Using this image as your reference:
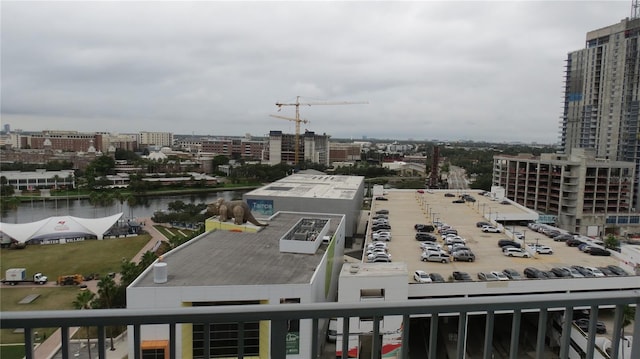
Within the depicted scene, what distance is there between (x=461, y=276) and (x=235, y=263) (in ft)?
10.3

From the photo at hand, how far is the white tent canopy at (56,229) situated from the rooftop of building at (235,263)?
20.1ft

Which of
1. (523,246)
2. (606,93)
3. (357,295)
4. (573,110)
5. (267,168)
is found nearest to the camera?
(357,295)

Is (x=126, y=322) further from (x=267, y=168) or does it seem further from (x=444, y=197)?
(x=267, y=168)

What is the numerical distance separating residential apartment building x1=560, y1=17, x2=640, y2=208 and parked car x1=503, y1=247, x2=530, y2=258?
449 inches

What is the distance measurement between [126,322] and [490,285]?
588cm

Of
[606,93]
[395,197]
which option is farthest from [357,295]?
[606,93]

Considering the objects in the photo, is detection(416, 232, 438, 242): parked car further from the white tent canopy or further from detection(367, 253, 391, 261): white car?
the white tent canopy

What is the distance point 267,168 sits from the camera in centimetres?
2611

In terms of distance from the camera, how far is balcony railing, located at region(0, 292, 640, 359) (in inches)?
29.3

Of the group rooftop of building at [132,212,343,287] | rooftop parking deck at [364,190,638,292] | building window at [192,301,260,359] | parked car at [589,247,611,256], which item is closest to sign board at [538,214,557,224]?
rooftop parking deck at [364,190,638,292]

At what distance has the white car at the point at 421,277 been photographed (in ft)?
19.8

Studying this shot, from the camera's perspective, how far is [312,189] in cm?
1312

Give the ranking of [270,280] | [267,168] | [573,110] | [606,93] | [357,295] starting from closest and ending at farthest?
[270,280], [357,295], [606,93], [573,110], [267,168]

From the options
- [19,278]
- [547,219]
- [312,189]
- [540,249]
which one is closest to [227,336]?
[540,249]
